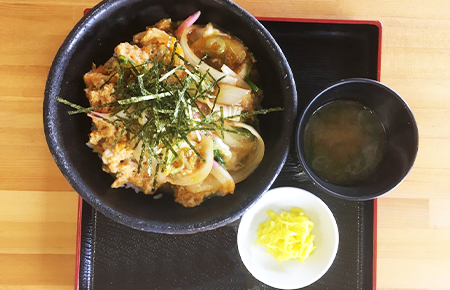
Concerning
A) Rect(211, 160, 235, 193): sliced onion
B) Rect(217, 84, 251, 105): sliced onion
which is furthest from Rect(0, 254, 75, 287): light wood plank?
Rect(217, 84, 251, 105): sliced onion

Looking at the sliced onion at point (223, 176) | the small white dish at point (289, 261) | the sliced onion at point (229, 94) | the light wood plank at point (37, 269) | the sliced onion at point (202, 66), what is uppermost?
the sliced onion at point (202, 66)

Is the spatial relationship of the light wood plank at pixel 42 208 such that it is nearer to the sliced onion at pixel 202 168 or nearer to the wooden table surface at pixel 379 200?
the wooden table surface at pixel 379 200

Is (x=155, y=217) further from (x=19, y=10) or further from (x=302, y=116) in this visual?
(x=19, y=10)

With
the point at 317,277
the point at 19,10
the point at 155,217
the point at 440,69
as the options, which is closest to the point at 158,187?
the point at 155,217

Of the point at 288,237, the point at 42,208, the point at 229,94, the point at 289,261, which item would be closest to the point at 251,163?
the point at 229,94

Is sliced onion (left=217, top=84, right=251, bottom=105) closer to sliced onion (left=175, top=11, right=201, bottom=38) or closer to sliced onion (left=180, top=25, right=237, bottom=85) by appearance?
sliced onion (left=180, top=25, right=237, bottom=85)

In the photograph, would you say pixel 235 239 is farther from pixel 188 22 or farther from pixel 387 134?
pixel 188 22

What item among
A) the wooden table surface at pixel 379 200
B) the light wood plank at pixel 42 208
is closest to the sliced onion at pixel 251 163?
the wooden table surface at pixel 379 200
